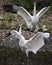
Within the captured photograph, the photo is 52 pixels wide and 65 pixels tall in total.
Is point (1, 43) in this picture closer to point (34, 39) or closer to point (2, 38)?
point (2, 38)

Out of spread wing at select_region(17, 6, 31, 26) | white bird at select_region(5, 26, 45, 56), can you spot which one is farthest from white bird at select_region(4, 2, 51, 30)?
white bird at select_region(5, 26, 45, 56)

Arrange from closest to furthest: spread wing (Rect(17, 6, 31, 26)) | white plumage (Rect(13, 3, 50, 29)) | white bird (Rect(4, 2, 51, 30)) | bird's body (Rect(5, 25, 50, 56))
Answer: bird's body (Rect(5, 25, 50, 56)) → spread wing (Rect(17, 6, 31, 26)) → white bird (Rect(4, 2, 51, 30)) → white plumage (Rect(13, 3, 50, 29))

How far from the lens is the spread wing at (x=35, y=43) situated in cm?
1187

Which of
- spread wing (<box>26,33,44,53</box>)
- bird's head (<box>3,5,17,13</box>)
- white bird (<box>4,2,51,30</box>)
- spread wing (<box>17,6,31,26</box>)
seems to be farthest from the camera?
white bird (<box>4,2,51,30</box>)

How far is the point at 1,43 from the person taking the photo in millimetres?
15172

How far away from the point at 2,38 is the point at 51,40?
4330mm

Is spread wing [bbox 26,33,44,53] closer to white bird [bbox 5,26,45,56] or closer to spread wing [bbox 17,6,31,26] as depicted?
white bird [bbox 5,26,45,56]

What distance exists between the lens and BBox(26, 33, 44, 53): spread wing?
39.0ft

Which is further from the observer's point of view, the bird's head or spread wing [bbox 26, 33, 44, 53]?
the bird's head

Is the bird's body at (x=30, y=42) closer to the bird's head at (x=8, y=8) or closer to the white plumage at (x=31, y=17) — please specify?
the bird's head at (x=8, y=8)

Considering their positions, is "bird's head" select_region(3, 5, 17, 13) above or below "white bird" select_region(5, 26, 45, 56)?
above

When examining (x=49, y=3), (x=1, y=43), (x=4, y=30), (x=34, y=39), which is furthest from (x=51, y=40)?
(x=49, y=3)

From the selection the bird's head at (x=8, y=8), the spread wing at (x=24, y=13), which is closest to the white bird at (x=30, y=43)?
the bird's head at (x=8, y=8)

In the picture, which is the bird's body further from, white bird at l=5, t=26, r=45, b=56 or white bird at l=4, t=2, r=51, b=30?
white bird at l=4, t=2, r=51, b=30
